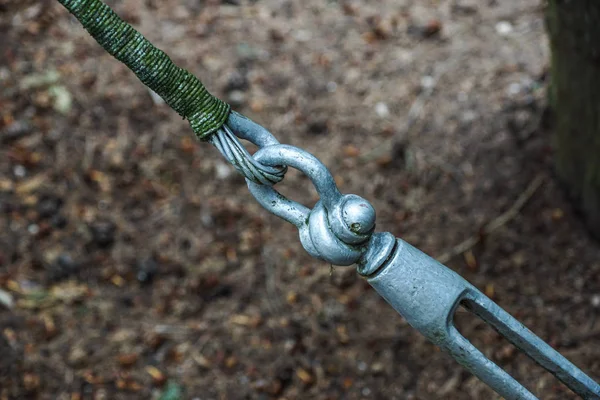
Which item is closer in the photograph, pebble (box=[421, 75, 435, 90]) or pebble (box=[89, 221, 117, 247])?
pebble (box=[89, 221, 117, 247])

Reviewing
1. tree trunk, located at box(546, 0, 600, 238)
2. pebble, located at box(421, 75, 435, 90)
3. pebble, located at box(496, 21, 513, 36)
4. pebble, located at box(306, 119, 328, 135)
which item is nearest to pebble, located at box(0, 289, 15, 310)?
pebble, located at box(306, 119, 328, 135)

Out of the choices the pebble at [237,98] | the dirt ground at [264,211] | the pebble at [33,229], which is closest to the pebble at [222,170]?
the dirt ground at [264,211]

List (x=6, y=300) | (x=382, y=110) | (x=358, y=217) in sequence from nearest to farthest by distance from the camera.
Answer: (x=358, y=217)
(x=6, y=300)
(x=382, y=110)

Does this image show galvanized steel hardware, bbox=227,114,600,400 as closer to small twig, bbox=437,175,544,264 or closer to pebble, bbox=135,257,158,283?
small twig, bbox=437,175,544,264

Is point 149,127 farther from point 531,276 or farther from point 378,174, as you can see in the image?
point 531,276

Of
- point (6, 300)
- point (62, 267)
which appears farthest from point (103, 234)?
point (6, 300)

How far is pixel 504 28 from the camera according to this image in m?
2.51

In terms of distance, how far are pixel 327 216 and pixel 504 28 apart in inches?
75.5

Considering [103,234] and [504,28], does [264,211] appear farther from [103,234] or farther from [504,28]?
[504,28]

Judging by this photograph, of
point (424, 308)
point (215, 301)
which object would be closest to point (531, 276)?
point (215, 301)

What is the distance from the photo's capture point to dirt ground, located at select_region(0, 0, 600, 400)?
1854mm

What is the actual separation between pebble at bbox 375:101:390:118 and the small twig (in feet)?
1.85

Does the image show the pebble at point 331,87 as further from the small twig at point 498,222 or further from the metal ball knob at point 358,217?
the metal ball knob at point 358,217

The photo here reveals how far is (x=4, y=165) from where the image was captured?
7.36ft
